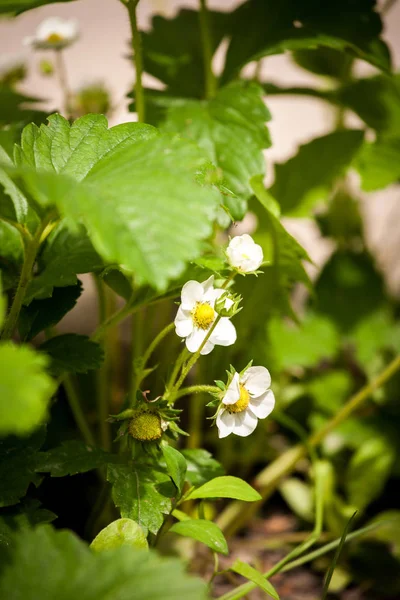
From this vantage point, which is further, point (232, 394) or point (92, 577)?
point (232, 394)

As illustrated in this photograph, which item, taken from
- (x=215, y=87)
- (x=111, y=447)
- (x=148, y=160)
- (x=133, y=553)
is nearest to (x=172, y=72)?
(x=215, y=87)

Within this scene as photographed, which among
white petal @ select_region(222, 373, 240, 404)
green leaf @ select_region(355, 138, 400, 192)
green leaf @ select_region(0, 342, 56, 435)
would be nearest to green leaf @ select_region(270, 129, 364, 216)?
green leaf @ select_region(355, 138, 400, 192)

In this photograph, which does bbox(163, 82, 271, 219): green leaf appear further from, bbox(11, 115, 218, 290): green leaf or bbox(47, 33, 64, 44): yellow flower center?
bbox(47, 33, 64, 44): yellow flower center

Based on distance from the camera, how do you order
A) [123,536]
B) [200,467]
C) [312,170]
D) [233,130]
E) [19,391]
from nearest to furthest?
[19,391] < [123,536] < [200,467] < [233,130] < [312,170]

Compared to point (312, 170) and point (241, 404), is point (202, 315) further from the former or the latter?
point (312, 170)

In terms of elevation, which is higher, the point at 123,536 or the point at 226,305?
the point at 226,305

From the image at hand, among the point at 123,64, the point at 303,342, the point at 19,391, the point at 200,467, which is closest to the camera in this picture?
the point at 19,391

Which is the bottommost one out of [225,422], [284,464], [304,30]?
[284,464]

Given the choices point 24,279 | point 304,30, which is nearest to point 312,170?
point 304,30
